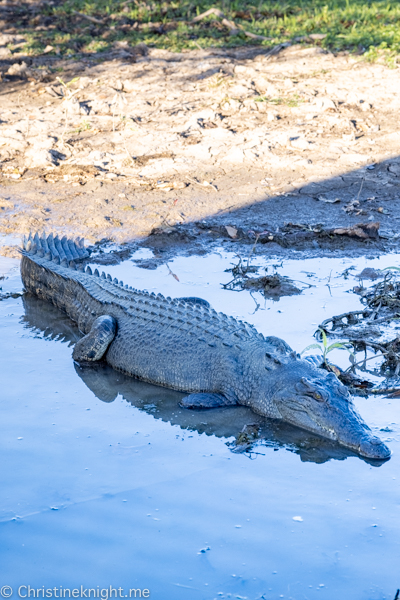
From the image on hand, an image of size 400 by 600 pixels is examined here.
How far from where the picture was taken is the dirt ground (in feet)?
21.7

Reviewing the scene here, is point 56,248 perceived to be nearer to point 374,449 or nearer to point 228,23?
point 374,449

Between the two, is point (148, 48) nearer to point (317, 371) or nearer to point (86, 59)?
point (86, 59)

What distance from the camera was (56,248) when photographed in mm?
5820

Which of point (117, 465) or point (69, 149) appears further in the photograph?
point (69, 149)

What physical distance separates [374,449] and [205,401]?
1024mm

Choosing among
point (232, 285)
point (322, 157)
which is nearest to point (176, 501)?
point (232, 285)

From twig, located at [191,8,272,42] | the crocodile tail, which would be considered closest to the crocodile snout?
the crocodile tail

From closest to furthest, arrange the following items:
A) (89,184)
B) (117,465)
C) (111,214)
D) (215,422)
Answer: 1. (117,465)
2. (215,422)
3. (111,214)
4. (89,184)

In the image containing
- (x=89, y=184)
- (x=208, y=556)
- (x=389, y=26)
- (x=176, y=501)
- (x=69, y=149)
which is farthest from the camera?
(x=389, y=26)

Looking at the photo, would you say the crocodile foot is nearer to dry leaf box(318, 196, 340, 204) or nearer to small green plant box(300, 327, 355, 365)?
small green plant box(300, 327, 355, 365)

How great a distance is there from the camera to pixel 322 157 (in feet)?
25.3

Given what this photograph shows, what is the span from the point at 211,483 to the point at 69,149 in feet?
18.3

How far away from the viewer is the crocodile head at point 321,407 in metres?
3.47

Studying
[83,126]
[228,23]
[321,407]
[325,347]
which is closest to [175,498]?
[321,407]
